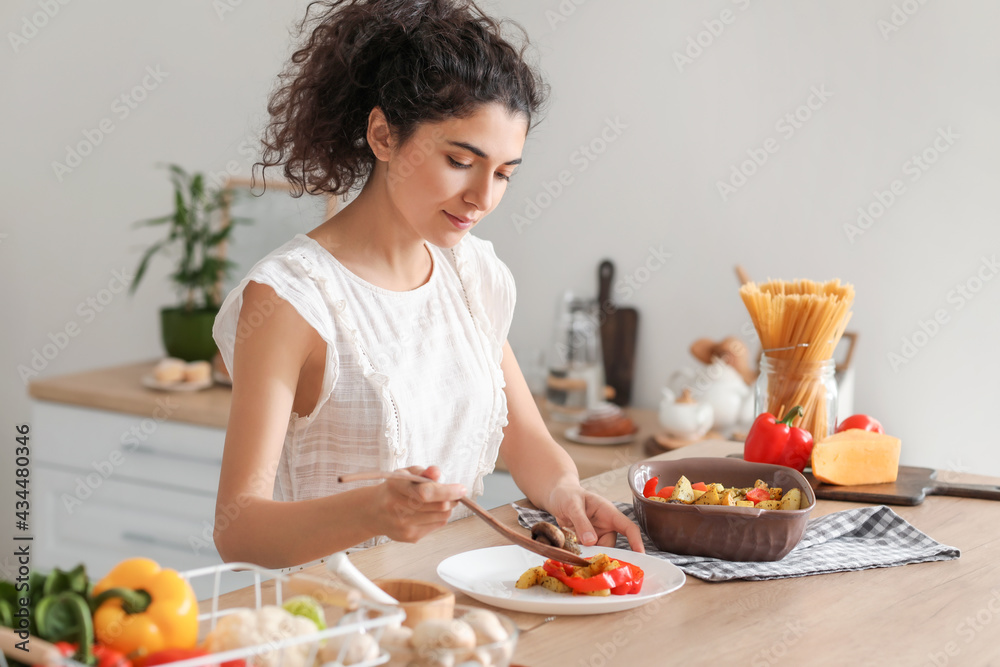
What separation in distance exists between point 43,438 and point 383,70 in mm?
1862

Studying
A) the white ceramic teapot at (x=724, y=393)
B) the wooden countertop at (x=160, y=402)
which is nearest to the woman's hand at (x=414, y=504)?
the wooden countertop at (x=160, y=402)

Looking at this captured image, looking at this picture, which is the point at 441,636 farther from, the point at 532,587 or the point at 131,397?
the point at 131,397

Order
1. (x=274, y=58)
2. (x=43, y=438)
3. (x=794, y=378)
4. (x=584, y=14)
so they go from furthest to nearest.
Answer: (x=274, y=58), (x=43, y=438), (x=584, y=14), (x=794, y=378)

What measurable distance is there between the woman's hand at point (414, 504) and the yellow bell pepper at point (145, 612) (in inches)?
9.8

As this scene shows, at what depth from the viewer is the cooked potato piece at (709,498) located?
1034mm

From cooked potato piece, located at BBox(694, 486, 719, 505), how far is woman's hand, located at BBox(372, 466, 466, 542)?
0.32 metres

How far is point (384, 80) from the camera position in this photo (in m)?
1.23

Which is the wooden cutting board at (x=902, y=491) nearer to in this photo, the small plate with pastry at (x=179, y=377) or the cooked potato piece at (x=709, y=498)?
the cooked potato piece at (x=709, y=498)

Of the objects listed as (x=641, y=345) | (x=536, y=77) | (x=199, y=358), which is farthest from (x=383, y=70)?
(x=199, y=358)

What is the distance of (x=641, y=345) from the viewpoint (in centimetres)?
244

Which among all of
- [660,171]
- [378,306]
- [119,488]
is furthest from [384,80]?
[119,488]

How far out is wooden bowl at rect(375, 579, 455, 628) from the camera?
0.68 m

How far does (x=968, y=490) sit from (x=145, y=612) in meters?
1.14

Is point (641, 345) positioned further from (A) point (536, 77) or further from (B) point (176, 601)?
(B) point (176, 601)
